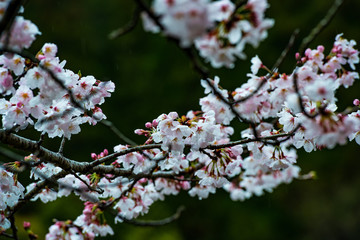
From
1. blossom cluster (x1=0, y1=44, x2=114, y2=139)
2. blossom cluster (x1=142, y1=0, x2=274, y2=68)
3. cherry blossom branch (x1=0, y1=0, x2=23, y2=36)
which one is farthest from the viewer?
blossom cluster (x1=0, y1=44, x2=114, y2=139)

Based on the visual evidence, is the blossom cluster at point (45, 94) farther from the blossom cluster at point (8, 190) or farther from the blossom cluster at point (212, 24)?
the blossom cluster at point (212, 24)

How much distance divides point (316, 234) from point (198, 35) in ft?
23.3

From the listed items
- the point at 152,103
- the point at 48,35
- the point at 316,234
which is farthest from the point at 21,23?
the point at 316,234

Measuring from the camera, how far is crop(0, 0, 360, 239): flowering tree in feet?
2.73

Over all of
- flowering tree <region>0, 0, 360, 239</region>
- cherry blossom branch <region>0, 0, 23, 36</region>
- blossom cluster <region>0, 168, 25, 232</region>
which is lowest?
blossom cluster <region>0, 168, 25, 232</region>

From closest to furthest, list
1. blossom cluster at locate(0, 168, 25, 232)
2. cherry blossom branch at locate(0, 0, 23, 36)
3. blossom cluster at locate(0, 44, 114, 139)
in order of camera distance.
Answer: cherry blossom branch at locate(0, 0, 23, 36) → blossom cluster at locate(0, 44, 114, 139) → blossom cluster at locate(0, 168, 25, 232)

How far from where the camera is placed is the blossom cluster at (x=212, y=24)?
0.70 metres

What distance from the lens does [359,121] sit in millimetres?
1381

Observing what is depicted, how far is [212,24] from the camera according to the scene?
2.42 ft

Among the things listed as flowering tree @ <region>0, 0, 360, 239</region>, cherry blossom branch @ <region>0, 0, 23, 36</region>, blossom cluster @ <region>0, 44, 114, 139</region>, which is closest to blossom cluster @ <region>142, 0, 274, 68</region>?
flowering tree @ <region>0, 0, 360, 239</region>

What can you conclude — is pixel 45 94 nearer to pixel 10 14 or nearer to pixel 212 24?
pixel 10 14

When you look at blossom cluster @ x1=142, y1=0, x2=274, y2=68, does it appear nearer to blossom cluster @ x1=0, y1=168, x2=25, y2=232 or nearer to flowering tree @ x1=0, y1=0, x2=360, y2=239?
flowering tree @ x1=0, y1=0, x2=360, y2=239

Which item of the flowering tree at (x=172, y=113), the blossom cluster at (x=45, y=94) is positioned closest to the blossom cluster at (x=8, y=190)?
the flowering tree at (x=172, y=113)

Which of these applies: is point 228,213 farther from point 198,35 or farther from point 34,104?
point 198,35
